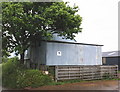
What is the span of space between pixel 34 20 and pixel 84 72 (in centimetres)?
686

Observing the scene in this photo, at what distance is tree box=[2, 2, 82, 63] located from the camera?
11.2 metres

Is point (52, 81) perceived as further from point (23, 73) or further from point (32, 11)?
point (32, 11)

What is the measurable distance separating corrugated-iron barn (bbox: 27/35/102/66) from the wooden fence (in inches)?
85.0

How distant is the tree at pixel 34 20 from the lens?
36.9 feet

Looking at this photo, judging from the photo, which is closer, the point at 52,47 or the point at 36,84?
the point at 36,84

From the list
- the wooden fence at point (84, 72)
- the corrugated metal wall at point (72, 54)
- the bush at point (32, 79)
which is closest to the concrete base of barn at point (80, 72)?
the wooden fence at point (84, 72)

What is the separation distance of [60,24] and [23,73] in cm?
569

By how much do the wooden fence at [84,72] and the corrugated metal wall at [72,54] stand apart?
2.17 meters

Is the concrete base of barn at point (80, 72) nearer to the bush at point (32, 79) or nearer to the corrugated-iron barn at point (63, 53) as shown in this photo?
the bush at point (32, 79)

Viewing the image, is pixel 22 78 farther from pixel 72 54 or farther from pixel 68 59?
pixel 72 54

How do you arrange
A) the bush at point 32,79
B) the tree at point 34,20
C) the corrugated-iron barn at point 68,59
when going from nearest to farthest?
the bush at point 32,79 < the tree at point 34,20 < the corrugated-iron barn at point 68,59

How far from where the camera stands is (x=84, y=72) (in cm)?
1318

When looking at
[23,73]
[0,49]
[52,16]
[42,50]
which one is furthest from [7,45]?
[52,16]

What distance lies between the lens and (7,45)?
46.2ft
